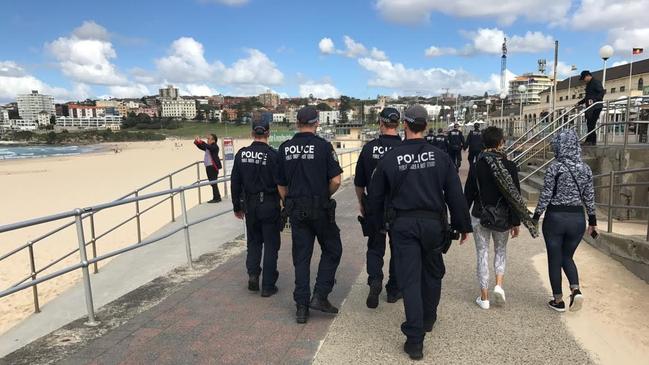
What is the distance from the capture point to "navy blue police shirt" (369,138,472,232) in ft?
10.1

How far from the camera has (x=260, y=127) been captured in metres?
4.44

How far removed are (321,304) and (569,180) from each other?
237 cm

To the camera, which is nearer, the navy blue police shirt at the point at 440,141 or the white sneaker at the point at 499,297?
the white sneaker at the point at 499,297

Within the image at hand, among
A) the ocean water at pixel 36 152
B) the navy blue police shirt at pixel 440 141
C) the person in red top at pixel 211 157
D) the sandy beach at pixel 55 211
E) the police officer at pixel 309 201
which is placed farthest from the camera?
the ocean water at pixel 36 152

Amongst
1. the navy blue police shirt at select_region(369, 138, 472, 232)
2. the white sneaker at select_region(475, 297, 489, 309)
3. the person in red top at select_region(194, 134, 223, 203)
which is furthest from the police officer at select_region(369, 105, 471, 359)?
the person in red top at select_region(194, 134, 223, 203)

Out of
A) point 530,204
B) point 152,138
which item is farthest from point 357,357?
point 152,138

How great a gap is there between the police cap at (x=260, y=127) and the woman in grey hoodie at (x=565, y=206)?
2623 mm

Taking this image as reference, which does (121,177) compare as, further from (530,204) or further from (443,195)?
(443,195)

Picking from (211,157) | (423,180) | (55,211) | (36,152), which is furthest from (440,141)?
(36,152)

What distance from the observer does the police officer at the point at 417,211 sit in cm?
308

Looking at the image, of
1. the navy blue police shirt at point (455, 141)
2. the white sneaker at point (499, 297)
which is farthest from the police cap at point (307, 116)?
the navy blue police shirt at point (455, 141)

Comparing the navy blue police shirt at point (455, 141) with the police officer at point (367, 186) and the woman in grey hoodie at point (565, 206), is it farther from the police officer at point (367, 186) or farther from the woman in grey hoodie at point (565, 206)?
the police officer at point (367, 186)

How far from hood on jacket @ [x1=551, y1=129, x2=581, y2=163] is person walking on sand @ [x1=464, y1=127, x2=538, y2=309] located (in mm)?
427

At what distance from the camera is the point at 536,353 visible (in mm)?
3182
